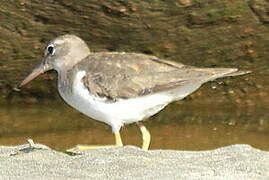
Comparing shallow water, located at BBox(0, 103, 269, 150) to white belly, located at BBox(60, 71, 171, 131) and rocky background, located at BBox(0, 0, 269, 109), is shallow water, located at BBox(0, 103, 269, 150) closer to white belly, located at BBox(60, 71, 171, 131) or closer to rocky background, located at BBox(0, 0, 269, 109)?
rocky background, located at BBox(0, 0, 269, 109)

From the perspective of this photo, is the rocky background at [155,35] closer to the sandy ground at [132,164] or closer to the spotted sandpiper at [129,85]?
the spotted sandpiper at [129,85]

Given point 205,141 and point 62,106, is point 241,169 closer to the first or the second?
point 205,141

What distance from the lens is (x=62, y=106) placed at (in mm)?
11461

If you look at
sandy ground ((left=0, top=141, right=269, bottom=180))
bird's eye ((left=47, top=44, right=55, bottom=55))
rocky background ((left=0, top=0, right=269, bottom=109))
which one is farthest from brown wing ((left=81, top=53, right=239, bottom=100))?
rocky background ((left=0, top=0, right=269, bottom=109))

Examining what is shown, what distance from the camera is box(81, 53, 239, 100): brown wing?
8.48 m

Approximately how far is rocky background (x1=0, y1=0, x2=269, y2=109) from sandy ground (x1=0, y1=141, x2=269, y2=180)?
8.32 ft

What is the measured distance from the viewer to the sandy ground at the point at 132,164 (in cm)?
721

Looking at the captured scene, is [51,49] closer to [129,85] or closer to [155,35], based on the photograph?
[129,85]

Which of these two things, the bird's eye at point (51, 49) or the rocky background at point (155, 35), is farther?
the rocky background at point (155, 35)

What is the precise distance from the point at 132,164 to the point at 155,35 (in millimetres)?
3507

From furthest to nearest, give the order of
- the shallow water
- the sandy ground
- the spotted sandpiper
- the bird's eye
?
the shallow water < the bird's eye < the spotted sandpiper < the sandy ground

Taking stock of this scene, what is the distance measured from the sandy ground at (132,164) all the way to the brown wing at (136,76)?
596mm

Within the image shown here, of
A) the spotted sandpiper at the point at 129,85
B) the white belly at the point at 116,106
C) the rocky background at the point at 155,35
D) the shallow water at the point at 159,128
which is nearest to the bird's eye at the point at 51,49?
the spotted sandpiper at the point at 129,85

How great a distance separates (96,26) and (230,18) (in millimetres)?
1593
